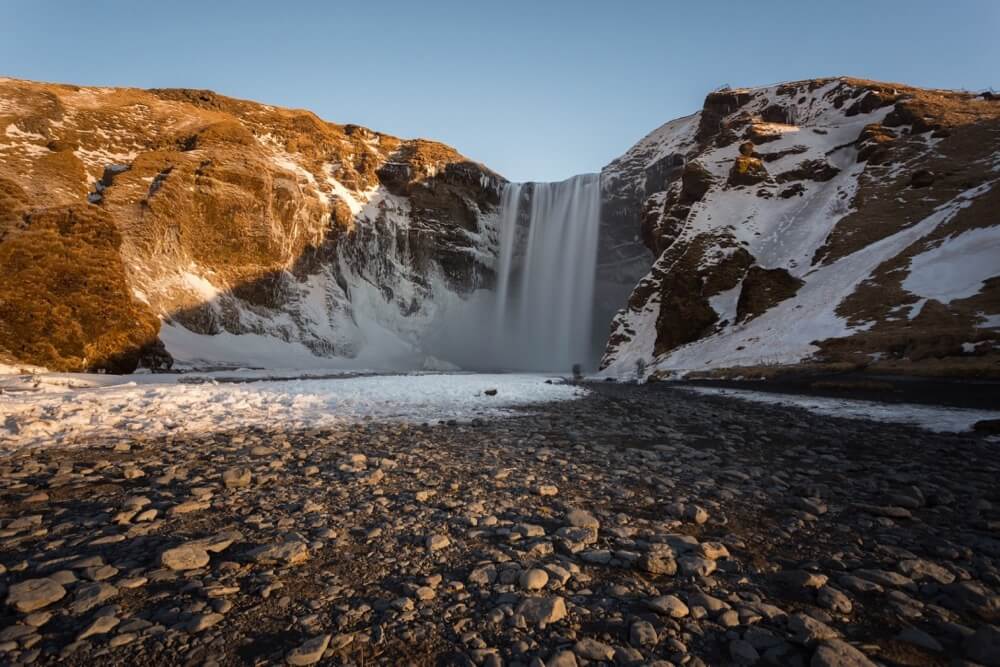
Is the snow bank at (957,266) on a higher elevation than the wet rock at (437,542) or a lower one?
higher

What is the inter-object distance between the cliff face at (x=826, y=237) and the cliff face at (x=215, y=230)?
101 ft

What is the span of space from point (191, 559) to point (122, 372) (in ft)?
99.5

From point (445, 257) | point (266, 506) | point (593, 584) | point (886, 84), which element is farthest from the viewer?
point (445, 257)

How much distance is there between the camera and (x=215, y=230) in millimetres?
45375

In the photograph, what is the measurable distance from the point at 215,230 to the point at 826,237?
2282 inches

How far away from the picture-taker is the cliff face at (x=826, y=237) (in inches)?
891

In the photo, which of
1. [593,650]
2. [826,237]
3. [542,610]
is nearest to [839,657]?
[593,650]

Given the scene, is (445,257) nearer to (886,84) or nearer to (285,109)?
(285,109)

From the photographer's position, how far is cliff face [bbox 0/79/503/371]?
25.4 meters

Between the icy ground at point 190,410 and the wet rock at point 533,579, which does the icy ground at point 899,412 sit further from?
the wet rock at point 533,579

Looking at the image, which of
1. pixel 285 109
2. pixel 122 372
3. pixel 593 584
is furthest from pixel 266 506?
pixel 285 109

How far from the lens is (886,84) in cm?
5531

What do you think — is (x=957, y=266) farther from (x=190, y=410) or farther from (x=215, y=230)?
(x=215, y=230)

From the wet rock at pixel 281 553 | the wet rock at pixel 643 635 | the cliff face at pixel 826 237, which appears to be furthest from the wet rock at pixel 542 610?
the cliff face at pixel 826 237
